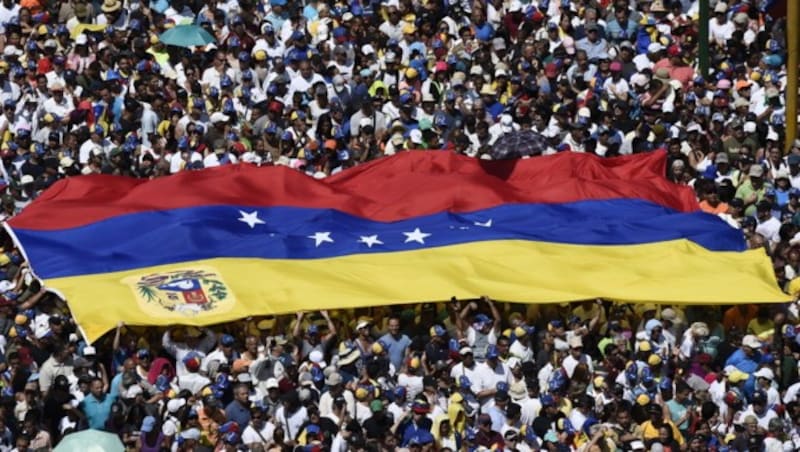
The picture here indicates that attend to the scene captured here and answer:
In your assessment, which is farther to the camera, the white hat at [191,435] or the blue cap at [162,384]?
the blue cap at [162,384]

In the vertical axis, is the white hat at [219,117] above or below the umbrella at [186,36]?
below

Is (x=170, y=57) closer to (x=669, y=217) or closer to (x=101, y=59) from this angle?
(x=101, y=59)

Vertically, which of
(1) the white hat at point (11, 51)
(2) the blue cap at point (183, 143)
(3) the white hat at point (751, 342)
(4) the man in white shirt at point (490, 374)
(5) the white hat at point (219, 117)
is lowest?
(1) the white hat at point (11, 51)

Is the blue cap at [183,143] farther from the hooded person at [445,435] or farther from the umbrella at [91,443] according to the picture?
the umbrella at [91,443]

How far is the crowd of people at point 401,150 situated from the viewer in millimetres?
34125

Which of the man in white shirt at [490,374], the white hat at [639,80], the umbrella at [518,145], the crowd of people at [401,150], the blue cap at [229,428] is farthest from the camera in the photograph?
the white hat at [639,80]

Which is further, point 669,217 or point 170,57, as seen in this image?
point 170,57

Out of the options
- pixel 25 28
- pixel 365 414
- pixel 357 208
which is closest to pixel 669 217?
pixel 357 208

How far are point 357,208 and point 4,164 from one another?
487 cm

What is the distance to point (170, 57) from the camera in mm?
43562

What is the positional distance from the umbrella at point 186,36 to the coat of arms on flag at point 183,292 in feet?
21.9

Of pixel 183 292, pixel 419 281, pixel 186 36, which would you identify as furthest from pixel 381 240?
pixel 186 36

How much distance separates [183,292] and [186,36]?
7.64 m

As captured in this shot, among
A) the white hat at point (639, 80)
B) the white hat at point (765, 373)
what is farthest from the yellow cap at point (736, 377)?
the white hat at point (639, 80)
